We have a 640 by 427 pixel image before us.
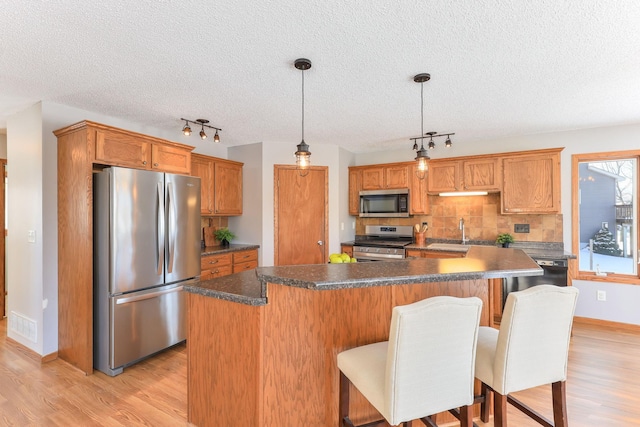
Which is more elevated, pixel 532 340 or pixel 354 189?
pixel 354 189

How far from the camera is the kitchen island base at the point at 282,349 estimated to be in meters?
1.69

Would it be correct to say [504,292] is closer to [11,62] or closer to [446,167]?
[446,167]

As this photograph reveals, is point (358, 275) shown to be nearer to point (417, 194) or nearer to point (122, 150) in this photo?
point (122, 150)

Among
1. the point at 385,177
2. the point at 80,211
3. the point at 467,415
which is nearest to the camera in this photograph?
the point at 467,415

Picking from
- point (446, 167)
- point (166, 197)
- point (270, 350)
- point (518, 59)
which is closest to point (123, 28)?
point (166, 197)

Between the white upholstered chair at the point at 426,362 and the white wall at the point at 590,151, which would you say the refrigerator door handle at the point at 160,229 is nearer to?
the white upholstered chair at the point at 426,362

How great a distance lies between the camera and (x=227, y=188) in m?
4.60

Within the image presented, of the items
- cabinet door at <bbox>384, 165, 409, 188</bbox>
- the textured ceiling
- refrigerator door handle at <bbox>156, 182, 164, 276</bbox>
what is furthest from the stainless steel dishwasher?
refrigerator door handle at <bbox>156, 182, 164, 276</bbox>

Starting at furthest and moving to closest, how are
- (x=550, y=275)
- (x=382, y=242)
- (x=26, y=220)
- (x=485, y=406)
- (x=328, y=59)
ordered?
(x=382, y=242) → (x=550, y=275) → (x=26, y=220) → (x=328, y=59) → (x=485, y=406)

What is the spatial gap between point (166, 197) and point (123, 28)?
1.60 meters

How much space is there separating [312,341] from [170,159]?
2555 millimetres

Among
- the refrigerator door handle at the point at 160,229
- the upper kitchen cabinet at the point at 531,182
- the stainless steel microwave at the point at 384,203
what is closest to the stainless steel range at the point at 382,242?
the stainless steel microwave at the point at 384,203

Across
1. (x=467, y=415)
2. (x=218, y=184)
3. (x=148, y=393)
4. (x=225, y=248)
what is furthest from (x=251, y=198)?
(x=467, y=415)

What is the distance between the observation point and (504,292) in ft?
12.7
